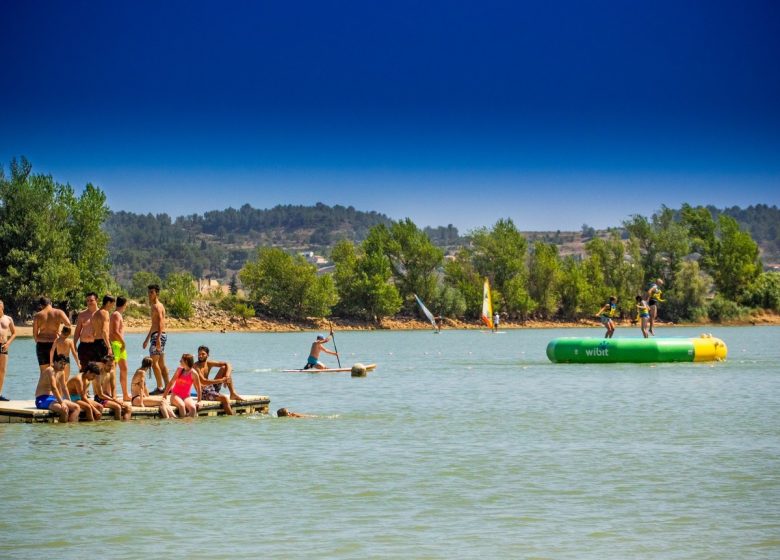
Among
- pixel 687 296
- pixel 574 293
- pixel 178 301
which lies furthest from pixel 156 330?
pixel 687 296

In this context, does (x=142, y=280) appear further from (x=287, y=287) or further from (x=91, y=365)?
(x=91, y=365)

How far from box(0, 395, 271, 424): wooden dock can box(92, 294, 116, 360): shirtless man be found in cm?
133

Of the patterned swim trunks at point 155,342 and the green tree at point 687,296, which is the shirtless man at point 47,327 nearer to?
the patterned swim trunks at point 155,342

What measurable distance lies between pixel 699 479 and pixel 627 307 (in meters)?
93.4

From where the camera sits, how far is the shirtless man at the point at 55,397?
1964 cm

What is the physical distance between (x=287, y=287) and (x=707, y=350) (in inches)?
2400

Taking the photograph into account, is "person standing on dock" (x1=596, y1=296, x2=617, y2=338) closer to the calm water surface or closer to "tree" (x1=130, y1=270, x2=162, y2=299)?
the calm water surface

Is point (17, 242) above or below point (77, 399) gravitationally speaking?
above

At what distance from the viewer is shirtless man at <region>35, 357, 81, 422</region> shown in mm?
19641

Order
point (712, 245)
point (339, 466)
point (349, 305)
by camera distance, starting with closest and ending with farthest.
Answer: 1. point (339, 466)
2. point (349, 305)
3. point (712, 245)

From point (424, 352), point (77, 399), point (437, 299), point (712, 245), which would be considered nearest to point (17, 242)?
point (424, 352)

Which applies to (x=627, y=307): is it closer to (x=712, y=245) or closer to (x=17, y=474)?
(x=712, y=245)

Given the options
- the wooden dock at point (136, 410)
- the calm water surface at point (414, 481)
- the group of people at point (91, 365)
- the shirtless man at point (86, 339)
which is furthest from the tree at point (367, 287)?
the shirtless man at point (86, 339)

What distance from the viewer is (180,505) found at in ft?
44.5
